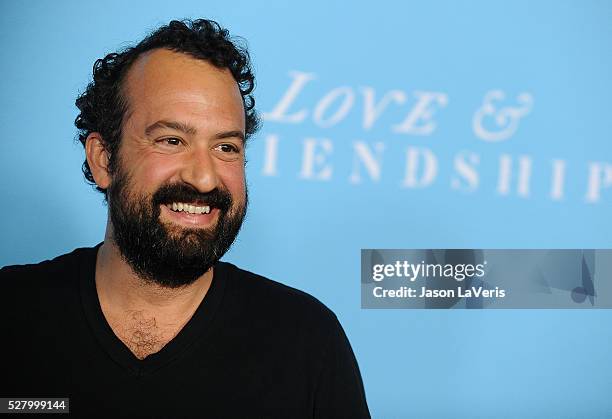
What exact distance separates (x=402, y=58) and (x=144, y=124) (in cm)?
80

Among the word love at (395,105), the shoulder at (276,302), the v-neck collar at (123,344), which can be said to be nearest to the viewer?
the v-neck collar at (123,344)

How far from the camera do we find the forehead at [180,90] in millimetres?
1164

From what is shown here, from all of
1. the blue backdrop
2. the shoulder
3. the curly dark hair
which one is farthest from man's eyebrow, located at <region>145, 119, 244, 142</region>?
the blue backdrop

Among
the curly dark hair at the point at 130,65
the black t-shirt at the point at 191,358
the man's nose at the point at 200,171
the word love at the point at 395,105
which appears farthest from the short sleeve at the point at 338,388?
the word love at the point at 395,105

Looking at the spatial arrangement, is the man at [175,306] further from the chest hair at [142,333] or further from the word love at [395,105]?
the word love at [395,105]

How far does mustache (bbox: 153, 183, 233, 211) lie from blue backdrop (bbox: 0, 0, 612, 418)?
599 millimetres

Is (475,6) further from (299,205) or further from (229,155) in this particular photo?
(229,155)

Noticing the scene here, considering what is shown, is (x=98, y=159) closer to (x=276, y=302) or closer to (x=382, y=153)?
(x=276, y=302)

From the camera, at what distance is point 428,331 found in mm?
1762

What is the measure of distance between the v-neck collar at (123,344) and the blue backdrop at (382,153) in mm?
546

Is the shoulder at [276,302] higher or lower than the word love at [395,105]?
lower

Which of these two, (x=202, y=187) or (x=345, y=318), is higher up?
(x=202, y=187)

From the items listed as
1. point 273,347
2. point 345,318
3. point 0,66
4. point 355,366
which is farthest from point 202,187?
point 0,66

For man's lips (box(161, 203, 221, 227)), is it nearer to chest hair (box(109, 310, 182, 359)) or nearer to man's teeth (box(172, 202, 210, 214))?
man's teeth (box(172, 202, 210, 214))
